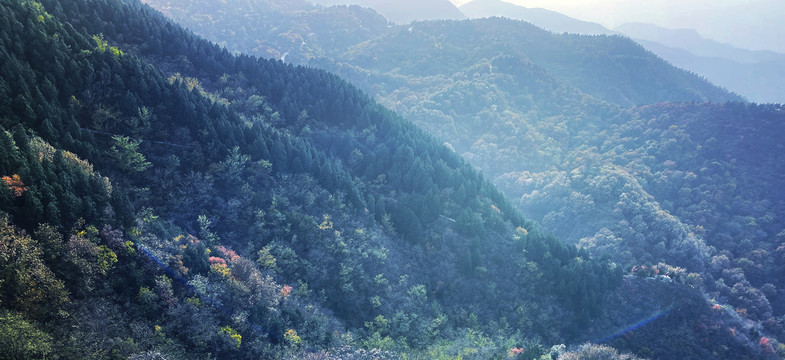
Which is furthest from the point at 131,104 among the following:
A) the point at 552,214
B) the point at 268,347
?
the point at 552,214

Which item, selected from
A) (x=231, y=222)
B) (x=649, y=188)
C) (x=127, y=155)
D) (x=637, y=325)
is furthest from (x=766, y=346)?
(x=127, y=155)

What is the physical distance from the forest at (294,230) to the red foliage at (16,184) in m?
0.13

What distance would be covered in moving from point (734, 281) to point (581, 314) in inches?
2241

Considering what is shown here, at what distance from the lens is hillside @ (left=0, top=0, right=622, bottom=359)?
3250 cm

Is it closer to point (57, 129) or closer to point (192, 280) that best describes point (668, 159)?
point (192, 280)

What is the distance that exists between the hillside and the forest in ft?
0.79

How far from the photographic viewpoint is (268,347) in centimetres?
3978

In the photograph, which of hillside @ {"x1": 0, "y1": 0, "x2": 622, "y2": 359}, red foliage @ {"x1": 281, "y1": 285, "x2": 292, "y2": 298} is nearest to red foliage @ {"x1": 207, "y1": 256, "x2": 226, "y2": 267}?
hillside @ {"x1": 0, "y1": 0, "x2": 622, "y2": 359}

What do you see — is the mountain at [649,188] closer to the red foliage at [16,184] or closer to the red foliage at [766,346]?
the red foliage at [766,346]

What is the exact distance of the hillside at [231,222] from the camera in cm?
3250

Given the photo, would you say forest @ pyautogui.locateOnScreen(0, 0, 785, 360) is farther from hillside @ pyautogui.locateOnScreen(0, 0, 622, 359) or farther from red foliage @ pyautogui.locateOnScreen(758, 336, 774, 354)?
red foliage @ pyautogui.locateOnScreen(758, 336, 774, 354)

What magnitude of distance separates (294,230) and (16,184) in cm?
3110

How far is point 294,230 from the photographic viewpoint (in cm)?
5753

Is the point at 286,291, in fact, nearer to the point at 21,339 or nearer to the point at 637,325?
the point at 21,339
